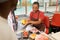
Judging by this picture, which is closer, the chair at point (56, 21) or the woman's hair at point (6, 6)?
the woman's hair at point (6, 6)

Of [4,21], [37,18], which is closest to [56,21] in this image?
[37,18]

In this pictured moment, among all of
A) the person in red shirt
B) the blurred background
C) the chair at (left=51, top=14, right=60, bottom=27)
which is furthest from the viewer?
the blurred background

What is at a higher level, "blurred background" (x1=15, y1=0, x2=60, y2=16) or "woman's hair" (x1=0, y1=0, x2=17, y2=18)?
"woman's hair" (x1=0, y1=0, x2=17, y2=18)

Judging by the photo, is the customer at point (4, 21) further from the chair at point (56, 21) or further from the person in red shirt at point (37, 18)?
the chair at point (56, 21)

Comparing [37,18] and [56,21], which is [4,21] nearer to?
[37,18]

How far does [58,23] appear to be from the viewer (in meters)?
3.28

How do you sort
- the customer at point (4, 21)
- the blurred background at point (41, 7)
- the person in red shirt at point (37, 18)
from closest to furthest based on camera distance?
the customer at point (4, 21) < the person in red shirt at point (37, 18) < the blurred background at point (41, 7)

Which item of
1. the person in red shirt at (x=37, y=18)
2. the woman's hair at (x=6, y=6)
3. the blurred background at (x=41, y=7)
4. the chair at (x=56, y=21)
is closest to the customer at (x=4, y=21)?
the woman's hair at (x=6, y=6)

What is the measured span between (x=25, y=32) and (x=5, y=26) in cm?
134

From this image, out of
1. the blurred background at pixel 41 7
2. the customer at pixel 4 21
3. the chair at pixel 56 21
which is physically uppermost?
the customer at pixel 4 21

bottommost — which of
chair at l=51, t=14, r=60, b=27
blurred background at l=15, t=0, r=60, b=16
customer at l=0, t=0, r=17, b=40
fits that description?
chair at l=51, t=14, r=60, b=27


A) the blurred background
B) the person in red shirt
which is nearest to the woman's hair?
the person in red shirt

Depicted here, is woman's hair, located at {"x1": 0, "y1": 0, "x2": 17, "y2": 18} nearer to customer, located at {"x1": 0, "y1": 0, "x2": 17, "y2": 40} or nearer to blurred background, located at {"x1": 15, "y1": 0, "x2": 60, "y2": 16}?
customer, located at {"x1": 0, "y1": 0, "x2": 17, "y2": 40}

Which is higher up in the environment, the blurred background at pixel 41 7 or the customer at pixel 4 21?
the customer at pixel 4 21
